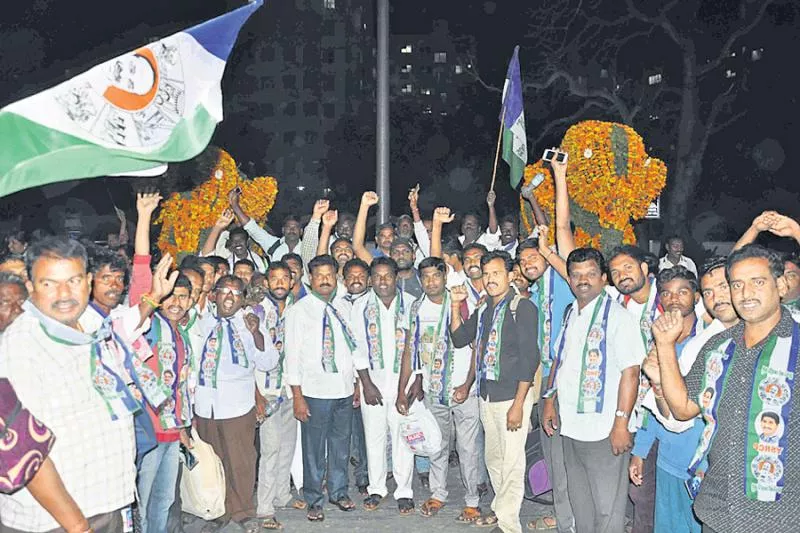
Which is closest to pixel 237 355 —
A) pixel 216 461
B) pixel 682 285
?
pixel 216 461

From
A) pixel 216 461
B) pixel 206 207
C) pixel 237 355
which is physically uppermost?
pixel 206 207

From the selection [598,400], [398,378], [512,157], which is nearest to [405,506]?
[398,378]

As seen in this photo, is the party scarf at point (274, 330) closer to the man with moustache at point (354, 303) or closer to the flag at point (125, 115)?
the man with moustache at point (354, 303)

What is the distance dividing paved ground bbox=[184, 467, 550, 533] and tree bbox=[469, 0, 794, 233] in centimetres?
1476

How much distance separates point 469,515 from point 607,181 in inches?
140

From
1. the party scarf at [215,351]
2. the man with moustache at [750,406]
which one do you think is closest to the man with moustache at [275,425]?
the party scarf at [215,351]

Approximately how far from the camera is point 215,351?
21.0 ft

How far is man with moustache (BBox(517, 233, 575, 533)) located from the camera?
6.34m

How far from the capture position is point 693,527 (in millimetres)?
5262

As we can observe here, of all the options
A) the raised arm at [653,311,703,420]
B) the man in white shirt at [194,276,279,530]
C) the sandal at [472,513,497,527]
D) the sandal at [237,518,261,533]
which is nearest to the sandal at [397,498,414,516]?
the sandal at [472,513,497,527]

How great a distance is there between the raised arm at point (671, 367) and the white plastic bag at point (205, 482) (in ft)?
11.1

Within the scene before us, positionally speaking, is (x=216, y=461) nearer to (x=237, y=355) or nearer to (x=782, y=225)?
(x=237, y=355)

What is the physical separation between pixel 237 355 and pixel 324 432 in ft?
3.71

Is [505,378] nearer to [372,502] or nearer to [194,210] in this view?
[372,502]
